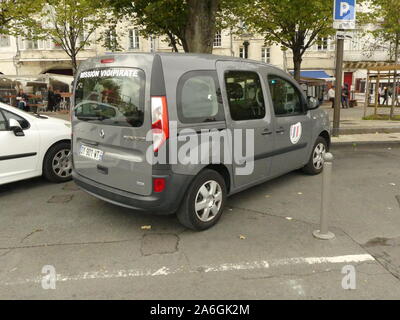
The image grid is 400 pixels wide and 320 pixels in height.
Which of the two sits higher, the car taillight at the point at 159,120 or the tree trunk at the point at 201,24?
the tree trunk at the point at 201,24

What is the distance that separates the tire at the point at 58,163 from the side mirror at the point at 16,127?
0.54 m

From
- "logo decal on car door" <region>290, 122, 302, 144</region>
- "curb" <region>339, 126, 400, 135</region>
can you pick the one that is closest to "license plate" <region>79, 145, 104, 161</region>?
"logo decal on car door" <region>290, 122, 302, 144</region>

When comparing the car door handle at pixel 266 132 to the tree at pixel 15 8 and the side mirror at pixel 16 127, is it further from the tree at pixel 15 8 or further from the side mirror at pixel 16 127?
the tree at pixel 15 8

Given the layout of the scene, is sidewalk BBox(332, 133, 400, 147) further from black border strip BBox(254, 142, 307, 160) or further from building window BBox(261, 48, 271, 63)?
building window BBox(261, 48, 271, 63)

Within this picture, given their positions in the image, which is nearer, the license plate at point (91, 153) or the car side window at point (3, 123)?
the license plate at point (91, 153)

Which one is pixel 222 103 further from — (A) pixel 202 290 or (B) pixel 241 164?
(A) pixel 202 290

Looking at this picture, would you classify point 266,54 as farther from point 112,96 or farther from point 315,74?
point 112,96

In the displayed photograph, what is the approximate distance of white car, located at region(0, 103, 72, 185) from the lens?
196 inches

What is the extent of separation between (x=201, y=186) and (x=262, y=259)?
0.98 m

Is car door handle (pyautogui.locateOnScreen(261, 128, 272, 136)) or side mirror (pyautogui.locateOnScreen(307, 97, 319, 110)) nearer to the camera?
car door handle (pyautogui.locateOnScreen(261, 128, 272, 136))

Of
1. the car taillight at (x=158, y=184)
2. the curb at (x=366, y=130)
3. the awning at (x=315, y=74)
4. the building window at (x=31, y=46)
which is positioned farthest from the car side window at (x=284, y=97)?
the building window at (x=31, y=46)

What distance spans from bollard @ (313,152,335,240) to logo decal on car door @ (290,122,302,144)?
158cm

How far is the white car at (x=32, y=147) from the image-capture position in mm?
4969

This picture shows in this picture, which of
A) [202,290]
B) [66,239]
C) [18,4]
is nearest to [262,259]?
[202,290]
